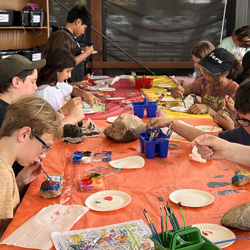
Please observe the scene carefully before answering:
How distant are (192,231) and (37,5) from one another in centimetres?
455

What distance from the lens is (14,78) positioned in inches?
84.6

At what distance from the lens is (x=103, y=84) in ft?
14.4

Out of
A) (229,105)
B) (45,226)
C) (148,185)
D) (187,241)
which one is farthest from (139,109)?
(187,241)

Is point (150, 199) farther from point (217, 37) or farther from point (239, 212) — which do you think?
point (217, 37)

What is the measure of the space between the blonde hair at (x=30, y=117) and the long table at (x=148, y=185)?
0.87 feet

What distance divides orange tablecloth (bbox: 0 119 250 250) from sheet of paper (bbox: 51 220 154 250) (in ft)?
0.17

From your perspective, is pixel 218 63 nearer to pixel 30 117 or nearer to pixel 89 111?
pixel 89 111

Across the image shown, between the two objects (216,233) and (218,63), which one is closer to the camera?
(216,233)

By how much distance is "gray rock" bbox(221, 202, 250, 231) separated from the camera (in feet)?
3.94

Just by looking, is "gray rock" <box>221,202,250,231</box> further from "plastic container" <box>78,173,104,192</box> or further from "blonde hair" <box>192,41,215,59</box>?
"blonde hair" <box>192,41,215,59</box>

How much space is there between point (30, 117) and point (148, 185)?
0.58 m

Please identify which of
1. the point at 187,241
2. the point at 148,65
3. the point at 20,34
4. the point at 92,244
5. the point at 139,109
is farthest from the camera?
→ the point at 148,65

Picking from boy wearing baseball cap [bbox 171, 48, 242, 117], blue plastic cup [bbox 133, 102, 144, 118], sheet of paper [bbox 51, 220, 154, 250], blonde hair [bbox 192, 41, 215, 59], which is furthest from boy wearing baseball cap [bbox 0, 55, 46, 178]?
blonde hair [bbox 192, 41, 215, 59]

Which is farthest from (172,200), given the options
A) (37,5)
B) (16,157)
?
(37,5)
